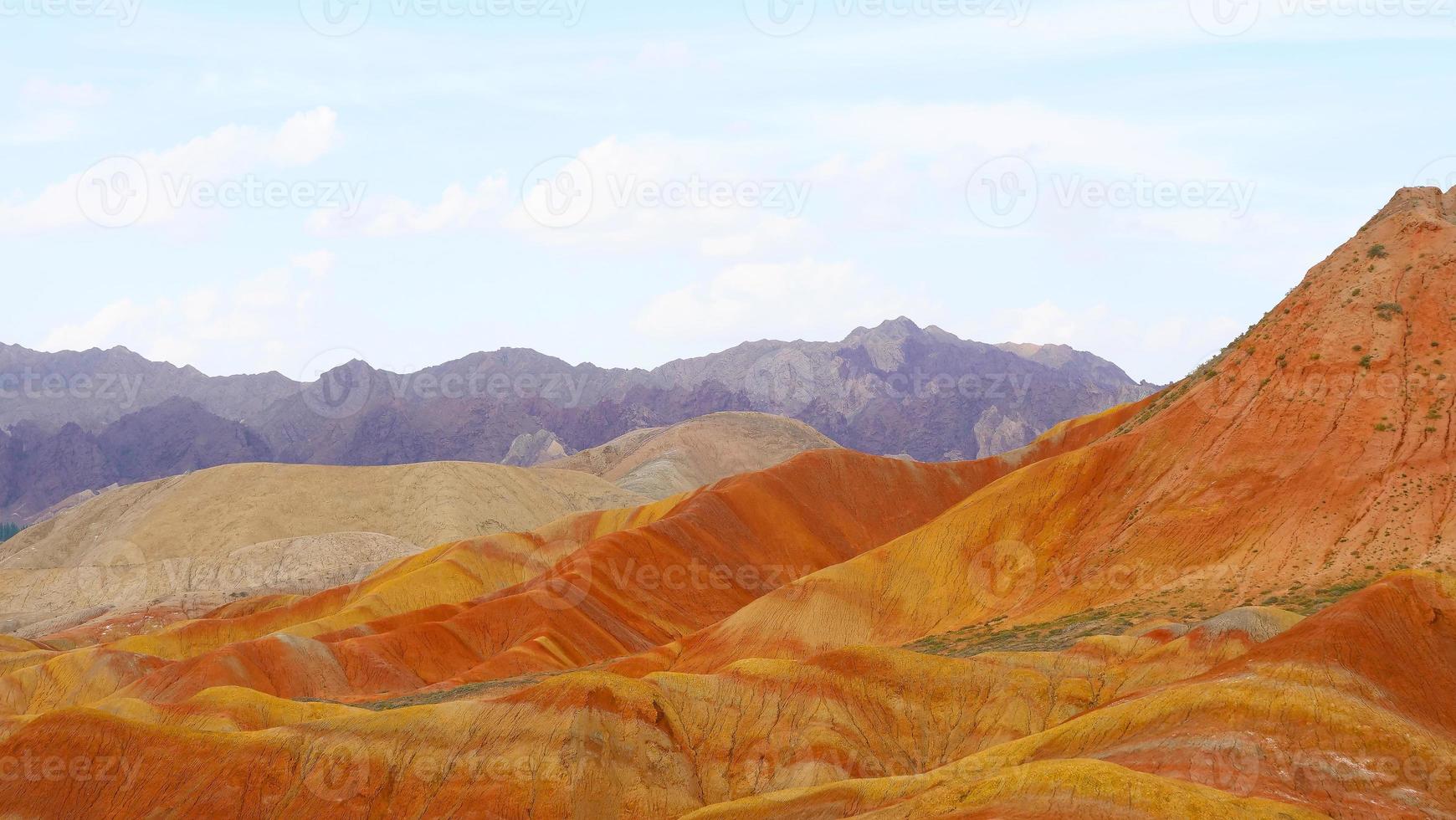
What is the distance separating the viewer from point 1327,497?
66.8 m

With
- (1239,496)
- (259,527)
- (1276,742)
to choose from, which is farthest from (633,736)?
(259,527)

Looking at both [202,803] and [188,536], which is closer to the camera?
[202,803]

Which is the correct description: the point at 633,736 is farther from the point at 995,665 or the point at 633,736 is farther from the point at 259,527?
the point at 259,527

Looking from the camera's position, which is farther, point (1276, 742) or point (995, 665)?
point (995, 665)

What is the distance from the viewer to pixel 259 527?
15988 cm

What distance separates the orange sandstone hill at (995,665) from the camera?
40.3 metres

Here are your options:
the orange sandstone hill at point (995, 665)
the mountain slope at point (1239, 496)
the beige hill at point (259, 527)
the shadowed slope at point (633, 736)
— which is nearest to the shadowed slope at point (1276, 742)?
the orange sandstone hill at point (995, 665)

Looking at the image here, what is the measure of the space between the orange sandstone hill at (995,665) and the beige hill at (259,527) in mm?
31800

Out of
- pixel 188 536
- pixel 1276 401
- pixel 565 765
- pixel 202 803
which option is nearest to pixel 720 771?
pixel 565 765

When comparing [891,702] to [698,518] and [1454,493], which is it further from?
[698,518]

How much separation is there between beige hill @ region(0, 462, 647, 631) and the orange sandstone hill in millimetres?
31800

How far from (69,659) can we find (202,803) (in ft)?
151

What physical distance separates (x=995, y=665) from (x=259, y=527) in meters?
124

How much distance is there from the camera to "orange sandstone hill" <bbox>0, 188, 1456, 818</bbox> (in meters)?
40.3
